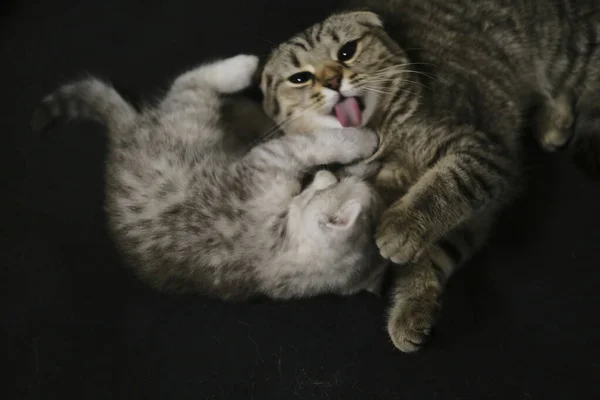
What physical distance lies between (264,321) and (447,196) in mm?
571

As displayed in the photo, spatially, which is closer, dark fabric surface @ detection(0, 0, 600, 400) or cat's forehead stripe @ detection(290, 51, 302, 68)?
dark fabric surface @ detection(0, 0, 600, 400)

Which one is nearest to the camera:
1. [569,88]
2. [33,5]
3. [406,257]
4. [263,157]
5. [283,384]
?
[406,257]

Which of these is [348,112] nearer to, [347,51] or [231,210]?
[347,51]

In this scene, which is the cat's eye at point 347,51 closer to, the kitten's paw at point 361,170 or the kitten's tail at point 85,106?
the kitten's paw at point 361,170

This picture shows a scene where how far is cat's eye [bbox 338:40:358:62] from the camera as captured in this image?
149 cm

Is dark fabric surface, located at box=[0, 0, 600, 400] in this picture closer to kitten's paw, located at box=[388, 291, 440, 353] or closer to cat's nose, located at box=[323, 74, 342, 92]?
kitten's paw, located at box=[388, 291, 440, 353]

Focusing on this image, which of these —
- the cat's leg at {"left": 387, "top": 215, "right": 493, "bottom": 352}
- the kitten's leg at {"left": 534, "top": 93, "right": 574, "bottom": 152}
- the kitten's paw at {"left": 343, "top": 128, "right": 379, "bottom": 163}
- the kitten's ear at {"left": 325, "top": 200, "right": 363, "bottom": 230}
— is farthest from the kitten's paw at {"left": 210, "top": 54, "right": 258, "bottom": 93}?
the kitten's leg at {"left": 534, "top": 93, "right": 574, "bottom": 152}

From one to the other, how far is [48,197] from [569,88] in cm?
157

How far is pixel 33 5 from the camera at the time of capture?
2004mm

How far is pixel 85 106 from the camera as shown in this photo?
1.66 meters

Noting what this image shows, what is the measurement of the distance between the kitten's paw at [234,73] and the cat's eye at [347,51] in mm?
275

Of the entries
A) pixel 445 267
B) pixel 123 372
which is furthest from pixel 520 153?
pixel 123 372

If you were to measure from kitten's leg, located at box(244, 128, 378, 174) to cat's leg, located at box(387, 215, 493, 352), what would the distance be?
0.32 metres

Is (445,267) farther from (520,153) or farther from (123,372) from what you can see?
(123,372)
